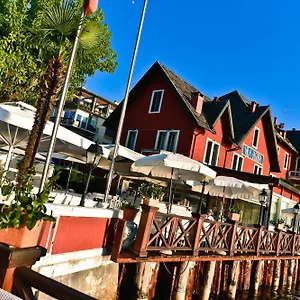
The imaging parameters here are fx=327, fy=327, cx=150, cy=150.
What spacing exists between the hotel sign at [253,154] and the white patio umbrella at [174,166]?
14531 millimetres

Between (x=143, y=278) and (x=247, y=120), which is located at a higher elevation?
(x=247, y=120)

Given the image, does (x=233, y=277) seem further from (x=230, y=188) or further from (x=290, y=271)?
(x=290, y=271)

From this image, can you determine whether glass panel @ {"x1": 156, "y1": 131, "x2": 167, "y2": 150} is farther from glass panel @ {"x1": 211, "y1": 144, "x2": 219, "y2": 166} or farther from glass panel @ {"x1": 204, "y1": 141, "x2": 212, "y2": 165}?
glass panel @ {"x1": 211, "y1": 144, "x2": 219, "y2": 166}

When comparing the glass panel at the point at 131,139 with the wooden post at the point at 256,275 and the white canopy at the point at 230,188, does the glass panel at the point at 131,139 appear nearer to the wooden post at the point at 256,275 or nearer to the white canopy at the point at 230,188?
the white canopy at the point at 230,188

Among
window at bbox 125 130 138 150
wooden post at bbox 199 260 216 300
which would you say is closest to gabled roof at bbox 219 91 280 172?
window at bbox 125 130 138 150

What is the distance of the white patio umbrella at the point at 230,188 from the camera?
1220 cm

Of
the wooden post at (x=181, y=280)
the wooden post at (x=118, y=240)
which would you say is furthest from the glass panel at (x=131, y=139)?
the wooden post at (x=118, y=240)

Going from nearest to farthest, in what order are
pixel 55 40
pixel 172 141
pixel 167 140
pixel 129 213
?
pixel 55 40 → pixel 129 213 → pixel 172 141 → pixel 167 140

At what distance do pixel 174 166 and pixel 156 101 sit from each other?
46.2 ft

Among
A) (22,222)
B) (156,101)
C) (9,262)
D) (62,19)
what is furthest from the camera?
(156,101)

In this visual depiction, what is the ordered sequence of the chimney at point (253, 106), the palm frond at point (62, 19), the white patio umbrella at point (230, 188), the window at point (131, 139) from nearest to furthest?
the palm frond at point (62, 19), the white patio umbrella at point (230, 188), the window at point (131, 139), the chimney at point (253, 106)

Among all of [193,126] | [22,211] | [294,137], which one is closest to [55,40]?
[22,211]

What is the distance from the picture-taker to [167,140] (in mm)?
21328

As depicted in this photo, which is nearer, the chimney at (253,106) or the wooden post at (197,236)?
the wooden post at (197,236)
